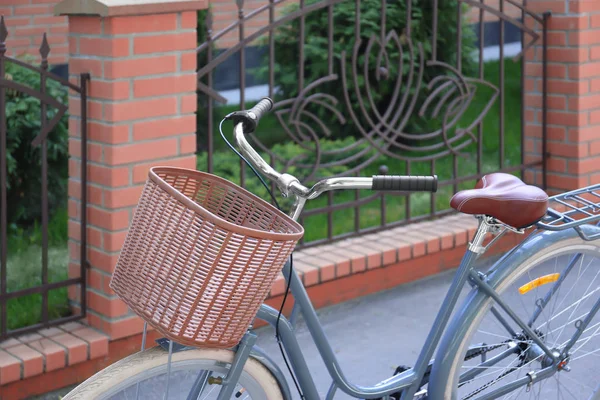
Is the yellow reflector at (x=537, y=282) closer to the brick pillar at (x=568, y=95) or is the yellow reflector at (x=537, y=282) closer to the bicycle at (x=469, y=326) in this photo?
the bicycle at (x=469, y=326)

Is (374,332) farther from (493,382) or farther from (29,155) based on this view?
(29,155)

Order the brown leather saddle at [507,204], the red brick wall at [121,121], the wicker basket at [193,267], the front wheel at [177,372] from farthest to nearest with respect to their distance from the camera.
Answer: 1. the red brick wall at [121,121]
2. the brown leather saddle at [507,204]
3. the front wheel at [177,372]
4. the wicker basket at [193,267]

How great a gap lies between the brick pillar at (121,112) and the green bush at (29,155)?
1.28 m

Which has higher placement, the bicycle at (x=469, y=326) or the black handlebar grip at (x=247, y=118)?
the black handlebar grip at (x=247, y=118)

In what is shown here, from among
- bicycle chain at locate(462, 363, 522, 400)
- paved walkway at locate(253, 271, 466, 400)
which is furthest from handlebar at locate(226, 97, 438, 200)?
paved walkway at locate(253, 271, 466, 400)

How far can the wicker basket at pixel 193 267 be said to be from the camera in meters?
2.15

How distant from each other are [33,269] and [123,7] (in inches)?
60.4

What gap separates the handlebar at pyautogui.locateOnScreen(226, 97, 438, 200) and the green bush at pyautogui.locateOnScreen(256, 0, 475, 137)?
394 centimetres

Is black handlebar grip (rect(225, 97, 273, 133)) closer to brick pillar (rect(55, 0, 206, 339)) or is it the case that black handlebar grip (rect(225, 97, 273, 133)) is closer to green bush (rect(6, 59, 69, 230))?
brick pillar (rect(55, 0, 206, 339))

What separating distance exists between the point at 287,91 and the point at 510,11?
6407mm

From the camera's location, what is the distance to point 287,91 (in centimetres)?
732

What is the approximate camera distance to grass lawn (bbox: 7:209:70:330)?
402cm

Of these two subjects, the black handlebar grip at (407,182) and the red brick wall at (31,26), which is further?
the red brick wall at (31,26)

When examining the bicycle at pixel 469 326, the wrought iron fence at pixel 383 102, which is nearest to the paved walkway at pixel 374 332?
the wrought iron fence at pixel 383 102
